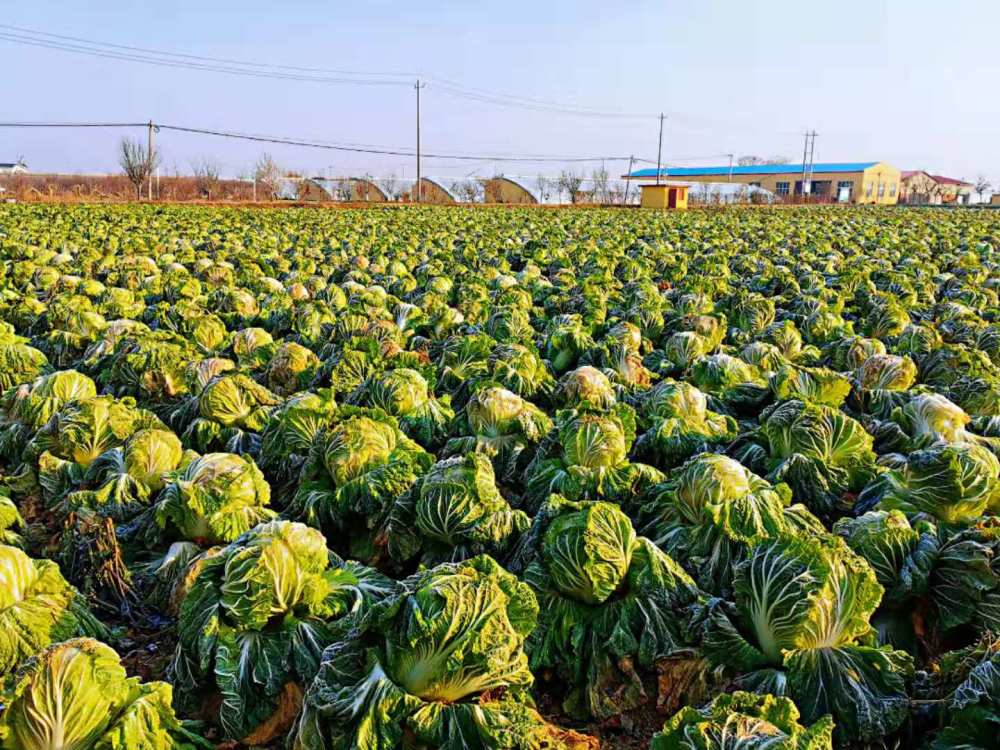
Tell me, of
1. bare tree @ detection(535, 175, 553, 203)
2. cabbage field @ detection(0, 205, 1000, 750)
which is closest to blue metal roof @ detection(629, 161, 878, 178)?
bare tree @ detection(535, 175, 553, 203)

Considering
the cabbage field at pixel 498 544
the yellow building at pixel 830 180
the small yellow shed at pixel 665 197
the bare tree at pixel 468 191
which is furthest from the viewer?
the yellow building at pixel 830 180

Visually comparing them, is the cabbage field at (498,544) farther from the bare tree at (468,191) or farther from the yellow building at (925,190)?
the yellow building at (925,190)

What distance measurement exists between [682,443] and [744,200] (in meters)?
104

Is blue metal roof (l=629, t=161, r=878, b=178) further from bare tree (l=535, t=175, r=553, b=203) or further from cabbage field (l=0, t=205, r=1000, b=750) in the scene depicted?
cabbage field (l=0, t=205, r=1000, b=750)

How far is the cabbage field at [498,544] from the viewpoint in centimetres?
413

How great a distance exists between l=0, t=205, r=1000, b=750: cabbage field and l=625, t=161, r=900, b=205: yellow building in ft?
401

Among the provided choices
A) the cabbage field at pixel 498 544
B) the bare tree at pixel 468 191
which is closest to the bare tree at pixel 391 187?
the bare tree at pixel 468 191

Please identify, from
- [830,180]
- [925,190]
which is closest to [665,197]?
[830,180]

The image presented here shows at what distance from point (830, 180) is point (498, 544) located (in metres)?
144

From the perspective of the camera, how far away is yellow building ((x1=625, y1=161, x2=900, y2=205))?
128m

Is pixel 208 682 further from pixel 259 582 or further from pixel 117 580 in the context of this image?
pixel 117 580

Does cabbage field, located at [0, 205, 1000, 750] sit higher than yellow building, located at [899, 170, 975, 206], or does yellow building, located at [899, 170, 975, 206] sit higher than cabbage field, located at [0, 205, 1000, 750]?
yellow building, located at [899, 170, 975, 206]

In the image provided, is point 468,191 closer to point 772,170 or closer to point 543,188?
point 543,188

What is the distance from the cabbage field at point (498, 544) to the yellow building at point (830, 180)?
401 feet
